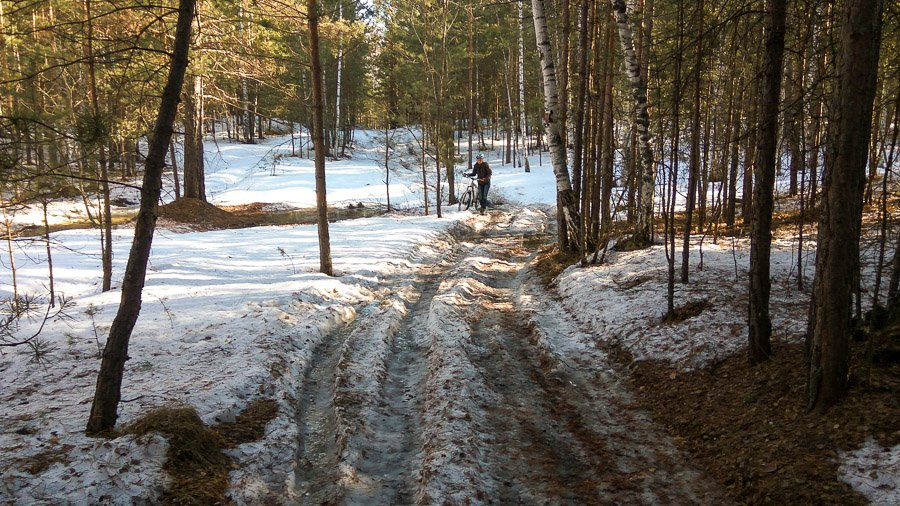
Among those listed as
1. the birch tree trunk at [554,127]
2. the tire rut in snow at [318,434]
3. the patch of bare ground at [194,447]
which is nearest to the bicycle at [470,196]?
the birch tree trunk at [554,127]

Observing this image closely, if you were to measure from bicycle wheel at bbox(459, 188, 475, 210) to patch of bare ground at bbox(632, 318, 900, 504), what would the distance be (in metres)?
18.0

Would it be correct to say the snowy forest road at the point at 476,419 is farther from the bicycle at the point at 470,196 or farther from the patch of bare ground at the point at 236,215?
the bicycle at the point at 470,196

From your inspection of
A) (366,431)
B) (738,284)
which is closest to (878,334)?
(738,284)

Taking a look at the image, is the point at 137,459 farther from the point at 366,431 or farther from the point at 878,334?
the point at 878,334

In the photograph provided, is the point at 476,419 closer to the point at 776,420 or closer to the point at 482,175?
the point at 776,420

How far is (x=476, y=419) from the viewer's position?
16.6 feet

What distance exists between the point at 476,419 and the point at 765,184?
12.3 ft

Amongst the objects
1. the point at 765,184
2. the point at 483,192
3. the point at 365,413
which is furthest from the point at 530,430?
Answer: the point at 483,192

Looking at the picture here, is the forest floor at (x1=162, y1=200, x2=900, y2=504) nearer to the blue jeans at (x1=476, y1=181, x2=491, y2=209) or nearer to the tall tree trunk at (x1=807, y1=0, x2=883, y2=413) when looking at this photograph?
the tall tree trunk at (x1=807, y1=0, x2=883, y2=413)

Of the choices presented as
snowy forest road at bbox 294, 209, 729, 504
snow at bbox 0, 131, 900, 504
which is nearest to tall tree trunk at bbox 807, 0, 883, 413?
snow at bbox 0, 131, 900, 504

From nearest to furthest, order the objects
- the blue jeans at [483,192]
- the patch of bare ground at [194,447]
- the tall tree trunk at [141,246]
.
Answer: the patch of bare ground at [194,447]
the tall tree trunk at [141,246]
the blue jeans at [483,192]

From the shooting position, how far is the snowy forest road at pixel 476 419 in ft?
13.3

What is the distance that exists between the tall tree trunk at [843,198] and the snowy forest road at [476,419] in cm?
143

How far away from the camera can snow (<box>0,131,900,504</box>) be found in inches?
158
